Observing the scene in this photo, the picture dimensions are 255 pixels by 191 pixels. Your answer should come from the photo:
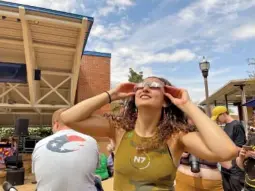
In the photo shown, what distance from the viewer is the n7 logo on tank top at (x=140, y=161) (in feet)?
4.49

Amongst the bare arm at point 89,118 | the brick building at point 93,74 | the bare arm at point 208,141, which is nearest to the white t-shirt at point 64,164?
the bare arm at point 89,118

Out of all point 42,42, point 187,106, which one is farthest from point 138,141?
point 42,42

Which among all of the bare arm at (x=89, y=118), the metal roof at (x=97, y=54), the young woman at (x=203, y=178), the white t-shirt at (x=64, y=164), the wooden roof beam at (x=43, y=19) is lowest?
the young woman at (x=203, y=178)

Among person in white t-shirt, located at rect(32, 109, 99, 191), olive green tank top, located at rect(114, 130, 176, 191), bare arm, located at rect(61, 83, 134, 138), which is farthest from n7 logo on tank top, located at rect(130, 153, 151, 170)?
person in white t-shirt, located at rect(32, 109, 99, 191)

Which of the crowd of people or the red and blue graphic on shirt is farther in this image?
the red and blue graphic on shirt

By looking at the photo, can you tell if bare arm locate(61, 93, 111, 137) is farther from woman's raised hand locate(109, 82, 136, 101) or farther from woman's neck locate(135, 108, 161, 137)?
woman's neck locate(135, 108, 161, 137)

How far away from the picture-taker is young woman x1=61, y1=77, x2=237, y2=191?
4.41ft

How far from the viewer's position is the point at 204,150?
1354 mm

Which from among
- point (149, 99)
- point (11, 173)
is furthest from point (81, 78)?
point (149, 99)

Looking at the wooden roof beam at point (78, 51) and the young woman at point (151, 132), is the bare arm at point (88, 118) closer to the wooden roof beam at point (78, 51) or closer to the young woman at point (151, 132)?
the young woman at point (151, 132)

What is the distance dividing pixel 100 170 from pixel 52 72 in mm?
4115

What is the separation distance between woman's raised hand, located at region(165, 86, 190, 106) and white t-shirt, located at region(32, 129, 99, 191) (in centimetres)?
97

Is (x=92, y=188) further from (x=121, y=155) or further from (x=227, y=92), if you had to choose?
(x=227, y=92)

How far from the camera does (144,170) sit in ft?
4.44
